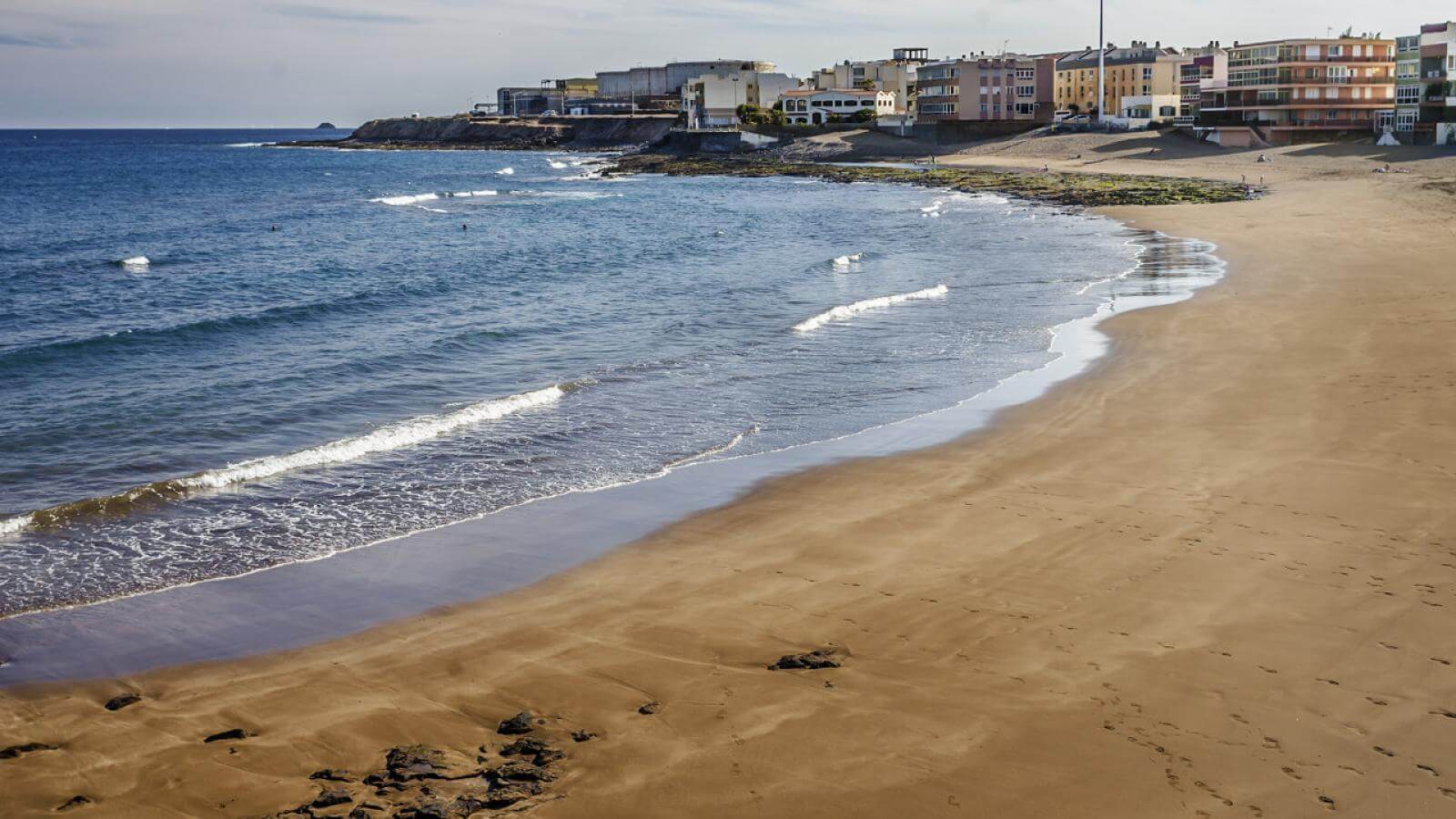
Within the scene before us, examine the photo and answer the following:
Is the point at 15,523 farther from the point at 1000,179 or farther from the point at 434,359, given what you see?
the point at 1000,179

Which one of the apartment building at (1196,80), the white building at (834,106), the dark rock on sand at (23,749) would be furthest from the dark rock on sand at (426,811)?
the white building at (834,106)

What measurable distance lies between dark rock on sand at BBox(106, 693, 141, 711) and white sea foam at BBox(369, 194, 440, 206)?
7089 centimetres

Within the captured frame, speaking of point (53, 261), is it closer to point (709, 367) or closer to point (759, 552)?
point (709, 367)

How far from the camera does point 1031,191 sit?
223ft

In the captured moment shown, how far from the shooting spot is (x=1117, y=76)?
381 feet

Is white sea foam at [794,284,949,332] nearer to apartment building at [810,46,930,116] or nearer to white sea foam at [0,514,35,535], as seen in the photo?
white sea foam at [0,514,35,535]

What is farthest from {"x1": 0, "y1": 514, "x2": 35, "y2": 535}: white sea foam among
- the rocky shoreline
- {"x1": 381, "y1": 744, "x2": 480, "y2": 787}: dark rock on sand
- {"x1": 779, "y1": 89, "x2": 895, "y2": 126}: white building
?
{"x1": 779, "y1": 89, "x2": 895, "y2": 126}: white building

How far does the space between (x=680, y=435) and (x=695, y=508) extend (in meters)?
3.74

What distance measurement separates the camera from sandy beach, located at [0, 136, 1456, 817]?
771 centimetres

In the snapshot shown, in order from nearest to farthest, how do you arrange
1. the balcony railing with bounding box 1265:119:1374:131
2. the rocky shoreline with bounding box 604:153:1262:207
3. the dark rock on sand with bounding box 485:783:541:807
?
the dark rock on sand with bounding box 485:783:541:807 → the rocky shoreline with bounding box 604:153:1262:207 → the balcony railing with bounding box 1265:119:1374:131

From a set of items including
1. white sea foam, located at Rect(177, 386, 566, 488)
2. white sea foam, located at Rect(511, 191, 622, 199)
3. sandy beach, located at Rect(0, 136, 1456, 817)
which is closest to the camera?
sandy beach, located at Rect(0, 136, 1456, 817)

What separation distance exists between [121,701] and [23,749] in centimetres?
87

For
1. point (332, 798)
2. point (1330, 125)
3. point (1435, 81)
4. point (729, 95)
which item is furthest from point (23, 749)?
point (729, 95)

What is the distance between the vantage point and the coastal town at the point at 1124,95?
78.1 meters
